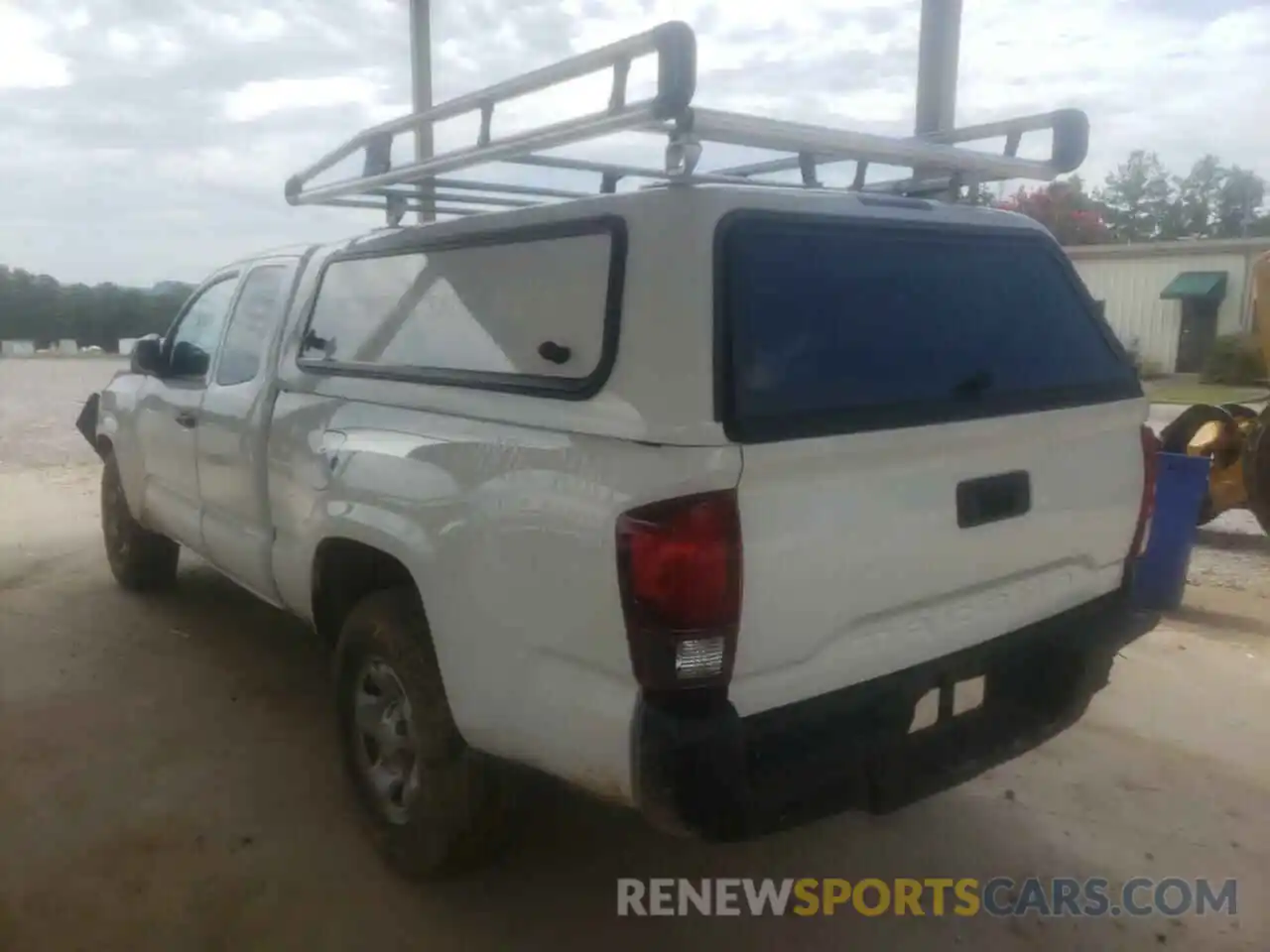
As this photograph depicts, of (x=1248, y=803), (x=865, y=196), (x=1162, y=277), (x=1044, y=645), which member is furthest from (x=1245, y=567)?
(x=1162, y=277)

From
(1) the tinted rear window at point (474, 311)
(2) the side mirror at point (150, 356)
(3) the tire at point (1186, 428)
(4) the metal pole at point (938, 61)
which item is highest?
(4) the metal pole at point (938, 61)

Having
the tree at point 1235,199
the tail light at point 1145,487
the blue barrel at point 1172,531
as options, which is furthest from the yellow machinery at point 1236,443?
the tree at point 1235,199

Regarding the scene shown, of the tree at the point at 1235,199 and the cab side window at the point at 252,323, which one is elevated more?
the tree at the point at 1235,199

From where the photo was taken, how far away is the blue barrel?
535 centimetres

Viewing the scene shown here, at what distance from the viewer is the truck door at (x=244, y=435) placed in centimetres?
376

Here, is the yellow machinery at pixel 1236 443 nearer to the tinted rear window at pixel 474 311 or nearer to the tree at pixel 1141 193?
the tinted rear window at pixel 474 311

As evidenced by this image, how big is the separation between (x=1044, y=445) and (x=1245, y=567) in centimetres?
480

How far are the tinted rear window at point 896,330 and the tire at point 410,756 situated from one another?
1211 millimetres

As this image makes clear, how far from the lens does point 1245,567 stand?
6582 mm

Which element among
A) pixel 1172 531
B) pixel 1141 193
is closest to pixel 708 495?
pixel 1172 531

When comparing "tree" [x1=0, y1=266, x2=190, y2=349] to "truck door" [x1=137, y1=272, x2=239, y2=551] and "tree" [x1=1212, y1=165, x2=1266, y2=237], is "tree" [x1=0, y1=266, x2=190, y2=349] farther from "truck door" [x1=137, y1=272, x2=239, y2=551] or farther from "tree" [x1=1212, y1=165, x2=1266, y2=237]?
"tree" [x1=1212, y1=165, x2=1266, y2=237]

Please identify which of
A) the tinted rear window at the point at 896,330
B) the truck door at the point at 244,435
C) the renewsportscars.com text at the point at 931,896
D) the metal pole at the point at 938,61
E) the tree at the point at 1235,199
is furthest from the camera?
the tree at the point at 1235,199

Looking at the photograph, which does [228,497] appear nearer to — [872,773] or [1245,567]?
[872,773]

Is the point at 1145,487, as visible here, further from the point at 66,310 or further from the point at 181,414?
the point at 66,310
